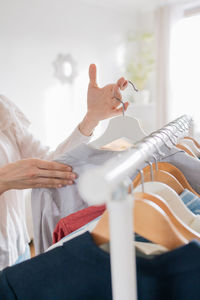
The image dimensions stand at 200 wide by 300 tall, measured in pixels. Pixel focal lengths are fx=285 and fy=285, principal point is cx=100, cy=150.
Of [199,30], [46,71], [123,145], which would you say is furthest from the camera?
[199,30]

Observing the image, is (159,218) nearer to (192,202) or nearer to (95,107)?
(192,202)

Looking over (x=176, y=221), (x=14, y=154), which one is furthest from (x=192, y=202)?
(x=14, y=154)

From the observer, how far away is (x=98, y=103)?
976mm

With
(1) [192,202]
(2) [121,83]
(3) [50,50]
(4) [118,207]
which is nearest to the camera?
(4) [118,207]

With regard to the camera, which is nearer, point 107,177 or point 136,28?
point 107,177

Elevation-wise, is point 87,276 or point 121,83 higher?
point 121,83

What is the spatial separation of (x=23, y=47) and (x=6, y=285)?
2743 mm

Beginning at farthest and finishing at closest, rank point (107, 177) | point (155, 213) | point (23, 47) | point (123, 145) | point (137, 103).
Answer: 1. point (137, 103)
2. point (23, 47)
3. point (123, 145)
4. point (155, 213)
5. point (107, 177)

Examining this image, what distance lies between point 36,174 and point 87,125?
0.39 meters

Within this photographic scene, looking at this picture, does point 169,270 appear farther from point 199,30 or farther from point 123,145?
point 199,30

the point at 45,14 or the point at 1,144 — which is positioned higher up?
the point at 45,14

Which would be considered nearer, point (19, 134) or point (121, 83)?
point (121, 83)

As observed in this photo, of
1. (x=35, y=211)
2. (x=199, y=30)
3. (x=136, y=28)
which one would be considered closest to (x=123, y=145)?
(x=35, y=211)

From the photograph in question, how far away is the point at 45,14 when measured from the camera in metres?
2.99
